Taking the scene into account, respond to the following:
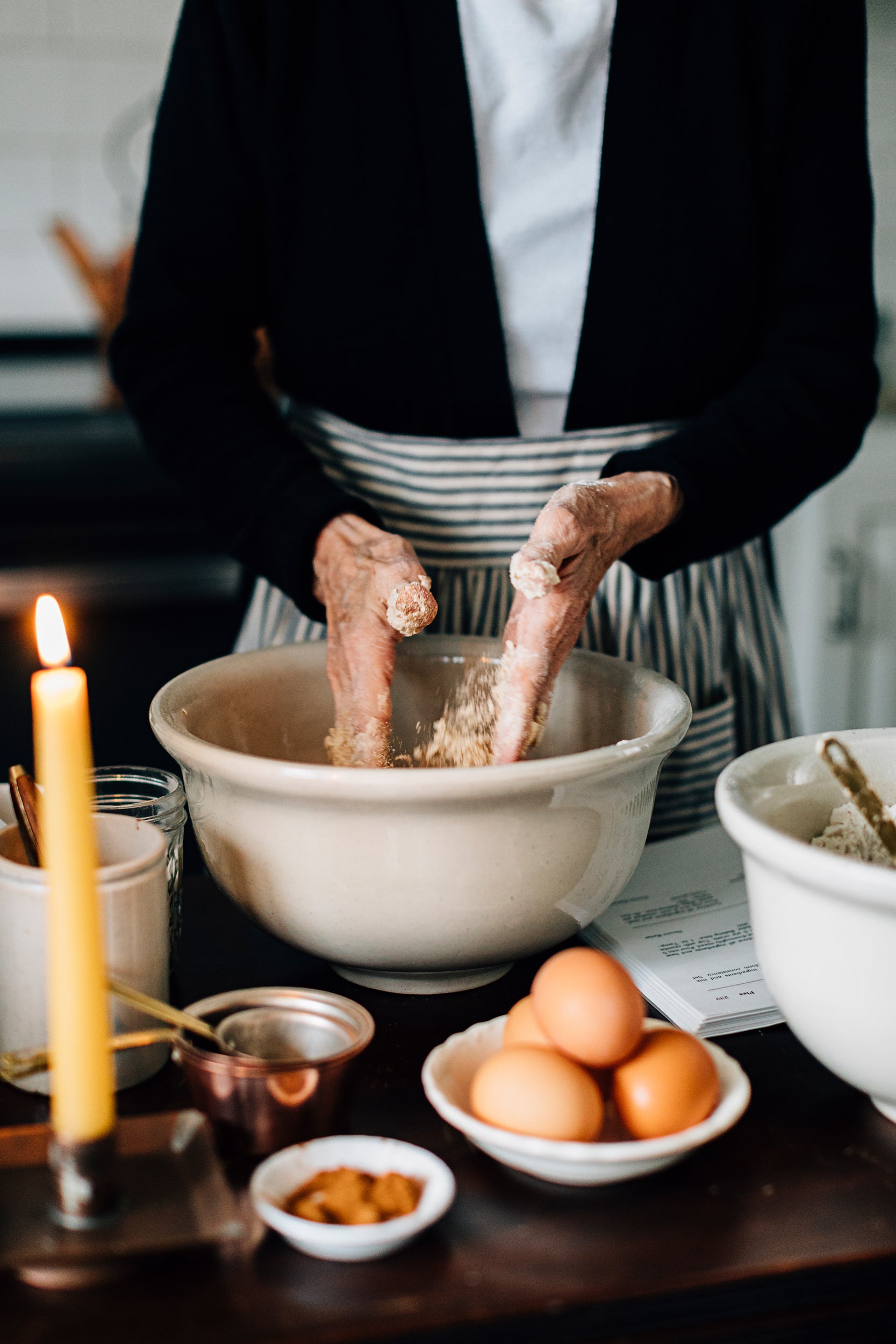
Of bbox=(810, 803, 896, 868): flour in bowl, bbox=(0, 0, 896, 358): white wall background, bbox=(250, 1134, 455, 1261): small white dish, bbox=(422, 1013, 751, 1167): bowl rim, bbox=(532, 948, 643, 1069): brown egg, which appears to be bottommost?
bbox=(250, 1134, 455, 1261): small white dish

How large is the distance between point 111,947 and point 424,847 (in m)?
0.16

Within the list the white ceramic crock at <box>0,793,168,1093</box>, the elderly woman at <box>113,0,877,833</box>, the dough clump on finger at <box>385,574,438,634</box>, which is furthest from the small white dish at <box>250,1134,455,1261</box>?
the elderly woman at <box>113,0,877,833</box>

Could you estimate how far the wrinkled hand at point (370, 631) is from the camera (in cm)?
73

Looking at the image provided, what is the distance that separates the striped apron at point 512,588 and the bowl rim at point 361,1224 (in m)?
0.52

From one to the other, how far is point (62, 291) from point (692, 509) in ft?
7.58

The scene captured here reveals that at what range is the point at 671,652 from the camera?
3.46 ft

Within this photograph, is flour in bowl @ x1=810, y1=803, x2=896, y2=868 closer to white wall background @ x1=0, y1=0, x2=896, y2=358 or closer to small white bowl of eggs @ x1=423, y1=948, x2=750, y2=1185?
small white bowl of eggs @ x1=423, y1=948, x2=750, y2=1185

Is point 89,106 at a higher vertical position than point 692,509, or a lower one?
higher

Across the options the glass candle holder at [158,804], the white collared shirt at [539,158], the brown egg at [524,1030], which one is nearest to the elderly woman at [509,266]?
the white collared shirt at [539,158]

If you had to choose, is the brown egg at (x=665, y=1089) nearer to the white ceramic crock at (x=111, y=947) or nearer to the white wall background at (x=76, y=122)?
the white ceramic crock at (x=111, y=947)

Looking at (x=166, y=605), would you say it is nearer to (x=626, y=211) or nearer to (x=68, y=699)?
(x=626, y=211)

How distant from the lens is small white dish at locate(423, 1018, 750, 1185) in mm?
463

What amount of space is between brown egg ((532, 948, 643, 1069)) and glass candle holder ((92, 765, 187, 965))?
22 cm

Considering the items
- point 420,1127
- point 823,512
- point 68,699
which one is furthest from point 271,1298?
point 823,512
